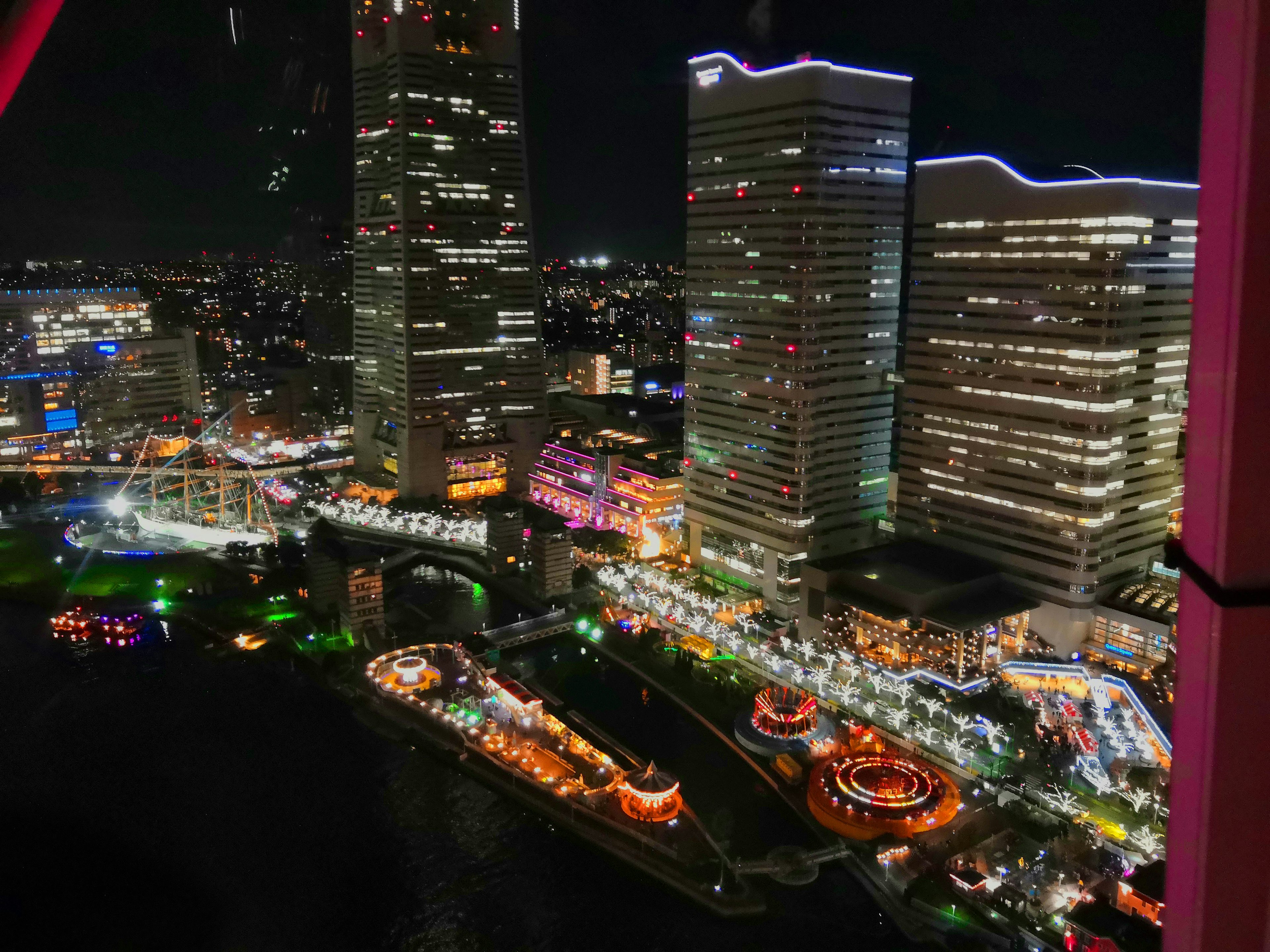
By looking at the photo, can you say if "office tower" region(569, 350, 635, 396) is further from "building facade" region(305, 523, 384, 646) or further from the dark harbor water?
the dark harbor water

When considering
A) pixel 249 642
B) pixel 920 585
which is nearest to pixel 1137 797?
pixel 920 585

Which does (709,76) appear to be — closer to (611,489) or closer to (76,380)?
(611,489)

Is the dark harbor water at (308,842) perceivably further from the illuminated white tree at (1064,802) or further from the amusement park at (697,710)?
the illuminated white tree at (1064,802)

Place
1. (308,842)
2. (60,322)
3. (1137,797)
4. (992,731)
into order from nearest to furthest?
(1137,797) < (308,842) < (992,731) < (60,322)

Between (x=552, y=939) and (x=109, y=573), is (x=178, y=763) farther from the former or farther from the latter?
(x=109, y=573)

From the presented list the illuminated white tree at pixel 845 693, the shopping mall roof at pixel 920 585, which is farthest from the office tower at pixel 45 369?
the illuminated white tree at pixel 845 693

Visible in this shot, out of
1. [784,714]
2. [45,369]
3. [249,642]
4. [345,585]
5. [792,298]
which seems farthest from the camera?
[45,369]

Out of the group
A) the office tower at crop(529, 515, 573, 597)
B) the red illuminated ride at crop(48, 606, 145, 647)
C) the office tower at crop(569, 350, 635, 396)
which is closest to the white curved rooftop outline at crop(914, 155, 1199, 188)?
the office tower at crop(529, 515, 573, 597)

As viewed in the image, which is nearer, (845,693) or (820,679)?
(845,693)
